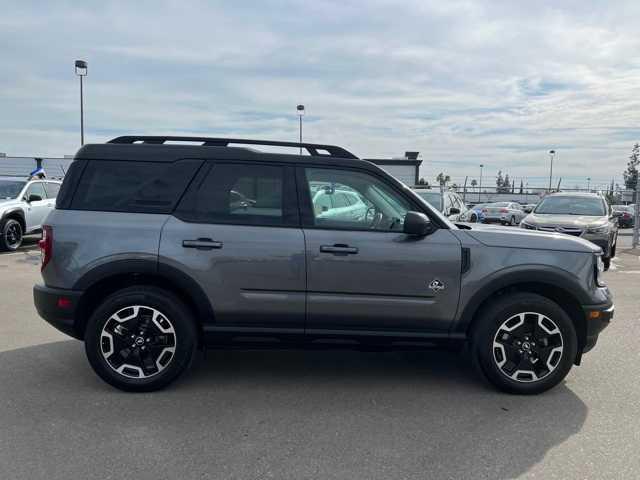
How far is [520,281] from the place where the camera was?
13.7 feet

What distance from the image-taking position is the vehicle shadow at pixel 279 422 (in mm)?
3129

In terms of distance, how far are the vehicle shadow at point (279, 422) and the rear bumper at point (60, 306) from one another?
→ 1.65ft

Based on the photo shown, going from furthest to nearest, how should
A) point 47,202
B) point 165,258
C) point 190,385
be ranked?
point 47,202
point 190,385
point 165,258

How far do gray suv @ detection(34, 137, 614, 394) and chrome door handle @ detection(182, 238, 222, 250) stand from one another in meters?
0.01

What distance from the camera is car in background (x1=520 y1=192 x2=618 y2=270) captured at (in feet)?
36.9

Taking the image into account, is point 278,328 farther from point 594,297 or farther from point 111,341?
point 594,297

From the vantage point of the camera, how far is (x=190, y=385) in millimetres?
4355

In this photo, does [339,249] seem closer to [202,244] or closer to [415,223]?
[415,223]

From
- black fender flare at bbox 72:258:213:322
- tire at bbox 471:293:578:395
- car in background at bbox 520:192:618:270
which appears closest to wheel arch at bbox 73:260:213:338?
black fender flare at bbox 72:258:213:322

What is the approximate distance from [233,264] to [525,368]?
2.36 meters

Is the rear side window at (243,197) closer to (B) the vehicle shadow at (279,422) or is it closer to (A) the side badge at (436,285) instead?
(A) the side badge at (436,285)

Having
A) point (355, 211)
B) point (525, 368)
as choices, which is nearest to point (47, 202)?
point (355, 211)

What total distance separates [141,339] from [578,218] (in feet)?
33.9

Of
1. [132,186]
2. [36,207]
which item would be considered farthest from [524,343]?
[36,207]
